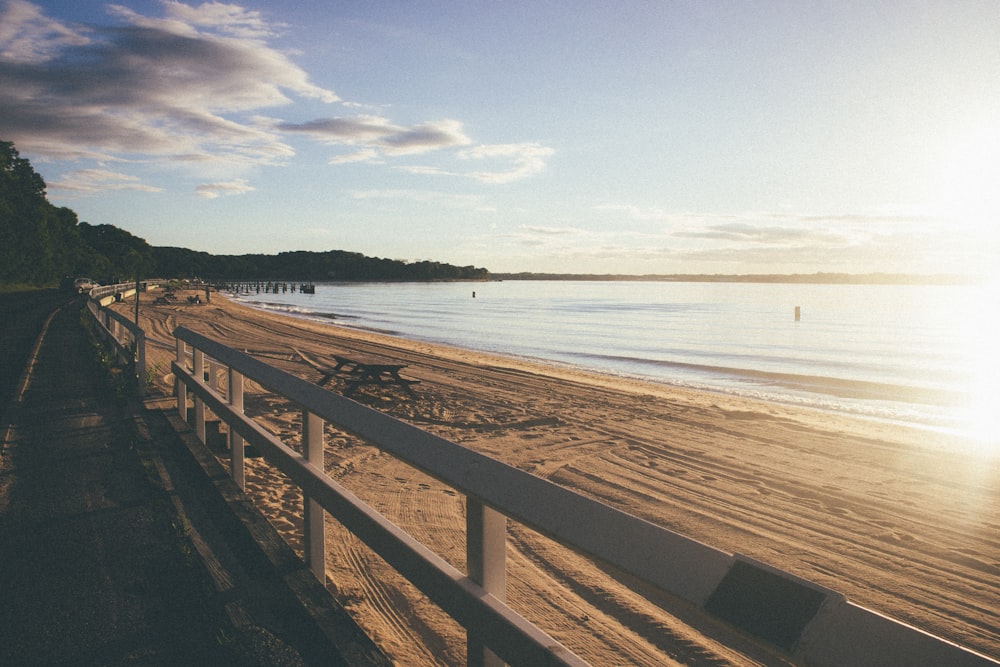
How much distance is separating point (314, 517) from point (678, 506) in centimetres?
500

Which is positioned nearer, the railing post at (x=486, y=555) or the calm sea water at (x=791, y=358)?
the railing post at (x=486, y=555)

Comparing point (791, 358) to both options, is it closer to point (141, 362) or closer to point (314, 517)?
point (141, 362)

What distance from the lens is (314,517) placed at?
4.00 m

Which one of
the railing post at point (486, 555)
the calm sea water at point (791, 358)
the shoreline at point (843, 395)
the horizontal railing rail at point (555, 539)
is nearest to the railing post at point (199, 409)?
the horizontal railing rail at point (555, 539)

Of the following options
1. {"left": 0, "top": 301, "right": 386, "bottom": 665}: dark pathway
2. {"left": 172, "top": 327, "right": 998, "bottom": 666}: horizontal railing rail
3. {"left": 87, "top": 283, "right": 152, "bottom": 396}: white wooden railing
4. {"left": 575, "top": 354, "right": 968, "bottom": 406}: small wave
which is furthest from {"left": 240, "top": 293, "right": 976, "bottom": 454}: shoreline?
{"left": 0, "top": 301, "right": 386, "bottom": 665}: dark pathway

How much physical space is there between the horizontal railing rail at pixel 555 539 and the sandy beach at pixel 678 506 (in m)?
1.28

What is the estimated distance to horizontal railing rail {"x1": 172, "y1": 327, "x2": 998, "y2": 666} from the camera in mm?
1302

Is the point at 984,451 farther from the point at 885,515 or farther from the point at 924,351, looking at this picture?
the point at 924,351

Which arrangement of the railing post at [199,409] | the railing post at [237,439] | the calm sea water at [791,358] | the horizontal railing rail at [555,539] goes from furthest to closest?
the calm sea water at [791,358] < the railing post at [199,409] < the railing post at [237,439] < the horizontal railing rail at [555,539]

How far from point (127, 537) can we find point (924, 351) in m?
41.1

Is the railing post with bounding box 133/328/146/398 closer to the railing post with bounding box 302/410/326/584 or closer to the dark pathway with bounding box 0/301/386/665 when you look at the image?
the dark pathway with bounding box 0/301/386/665

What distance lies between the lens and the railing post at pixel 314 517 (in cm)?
396

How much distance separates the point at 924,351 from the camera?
3656cm

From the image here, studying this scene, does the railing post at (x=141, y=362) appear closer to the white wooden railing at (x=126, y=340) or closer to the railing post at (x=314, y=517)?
the white wooden railing at (x=126, y=340)
